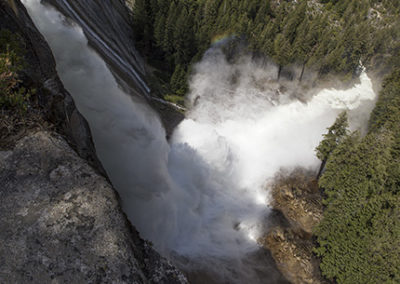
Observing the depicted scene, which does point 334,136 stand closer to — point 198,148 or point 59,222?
point 198,148

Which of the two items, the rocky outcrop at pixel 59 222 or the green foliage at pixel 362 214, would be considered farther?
the green foliage at pixel 362 214

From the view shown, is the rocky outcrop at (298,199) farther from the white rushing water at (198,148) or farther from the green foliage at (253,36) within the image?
the green foliage at (253,36)

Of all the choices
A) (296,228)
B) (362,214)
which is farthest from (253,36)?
(362,214)

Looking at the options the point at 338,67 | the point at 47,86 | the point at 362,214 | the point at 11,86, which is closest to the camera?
the point at 11,86

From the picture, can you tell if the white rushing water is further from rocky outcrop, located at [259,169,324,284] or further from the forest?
the forest

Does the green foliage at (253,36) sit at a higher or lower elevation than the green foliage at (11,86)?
higher

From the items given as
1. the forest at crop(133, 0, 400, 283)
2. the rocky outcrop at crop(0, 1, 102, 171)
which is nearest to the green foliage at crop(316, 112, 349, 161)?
the forest at crop(133, 0, 400, 283)

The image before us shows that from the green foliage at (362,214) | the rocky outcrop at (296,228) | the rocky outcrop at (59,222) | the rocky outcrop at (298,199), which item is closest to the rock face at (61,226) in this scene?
the rocky outcrop at (59,222)

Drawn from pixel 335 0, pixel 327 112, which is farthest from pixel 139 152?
pixel 335 0
